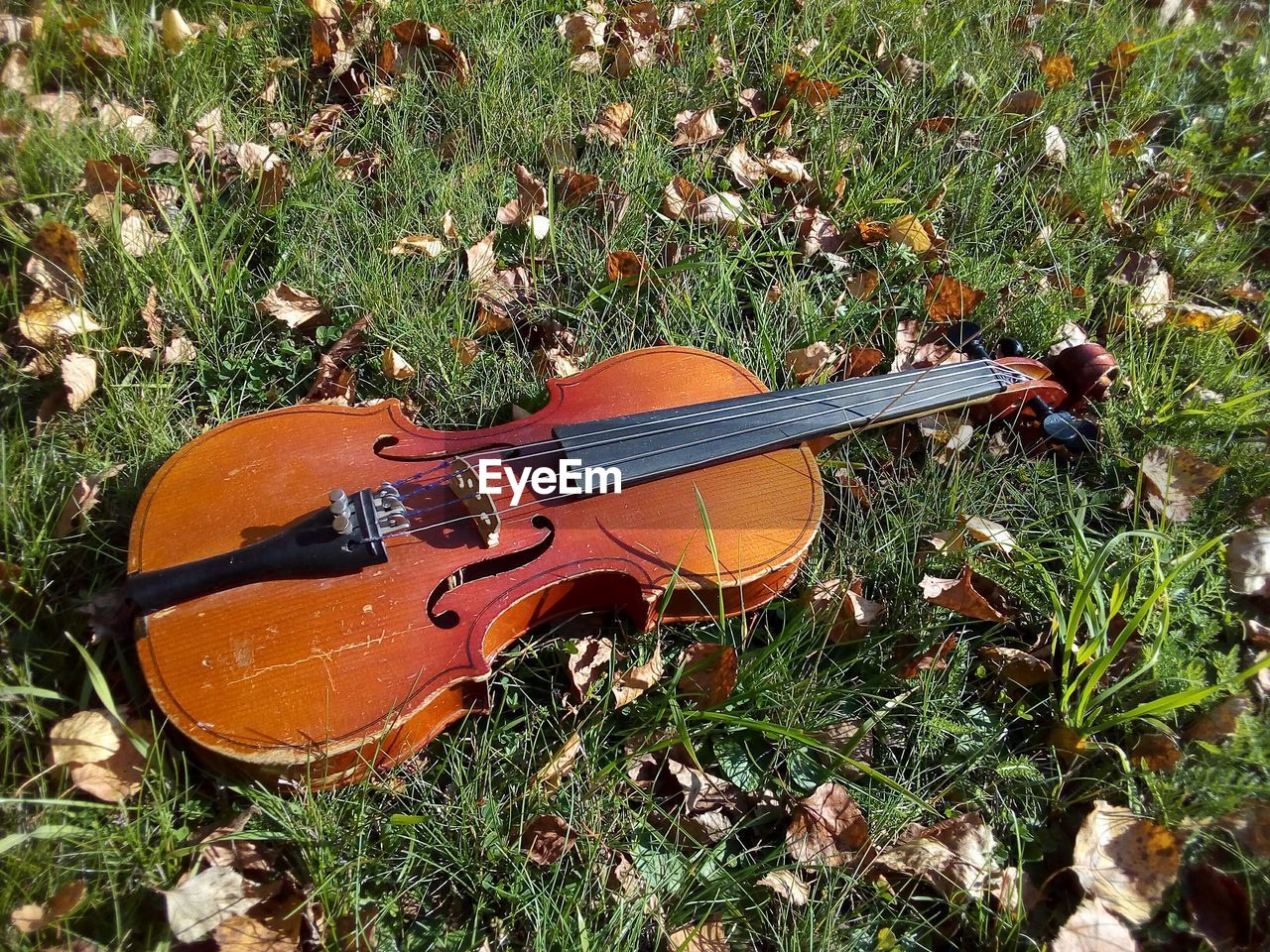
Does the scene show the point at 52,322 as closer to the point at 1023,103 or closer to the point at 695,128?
the point at 695,128

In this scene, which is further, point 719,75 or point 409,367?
point 719,75

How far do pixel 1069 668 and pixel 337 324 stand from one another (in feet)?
6.68

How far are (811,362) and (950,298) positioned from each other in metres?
0.54

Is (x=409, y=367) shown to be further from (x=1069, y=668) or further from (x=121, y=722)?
(x=1069, y=668)

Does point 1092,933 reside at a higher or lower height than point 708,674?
lower

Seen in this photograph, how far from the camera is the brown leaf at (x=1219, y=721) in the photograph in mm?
1802

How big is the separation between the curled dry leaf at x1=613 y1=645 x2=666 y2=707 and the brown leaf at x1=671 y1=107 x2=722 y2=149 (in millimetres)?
1800

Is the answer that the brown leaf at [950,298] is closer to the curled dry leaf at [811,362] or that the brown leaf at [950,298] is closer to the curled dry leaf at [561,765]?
the curled dry leaf at [811,362]

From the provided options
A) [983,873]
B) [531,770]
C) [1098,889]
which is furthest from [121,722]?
[1098,889]

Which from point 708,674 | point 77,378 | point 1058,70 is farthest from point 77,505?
point 1058,70

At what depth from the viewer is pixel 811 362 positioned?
236 cm

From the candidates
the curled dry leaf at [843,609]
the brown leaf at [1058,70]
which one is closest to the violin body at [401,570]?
the curled dry leaf at [843,609]

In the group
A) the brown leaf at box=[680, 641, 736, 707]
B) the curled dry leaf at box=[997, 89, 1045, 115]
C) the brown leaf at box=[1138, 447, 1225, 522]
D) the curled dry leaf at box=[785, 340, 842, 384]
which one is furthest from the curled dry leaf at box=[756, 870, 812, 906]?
the curled dry leaf at box=[997, 89, 1045, 115]

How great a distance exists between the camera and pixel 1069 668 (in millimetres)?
1872
